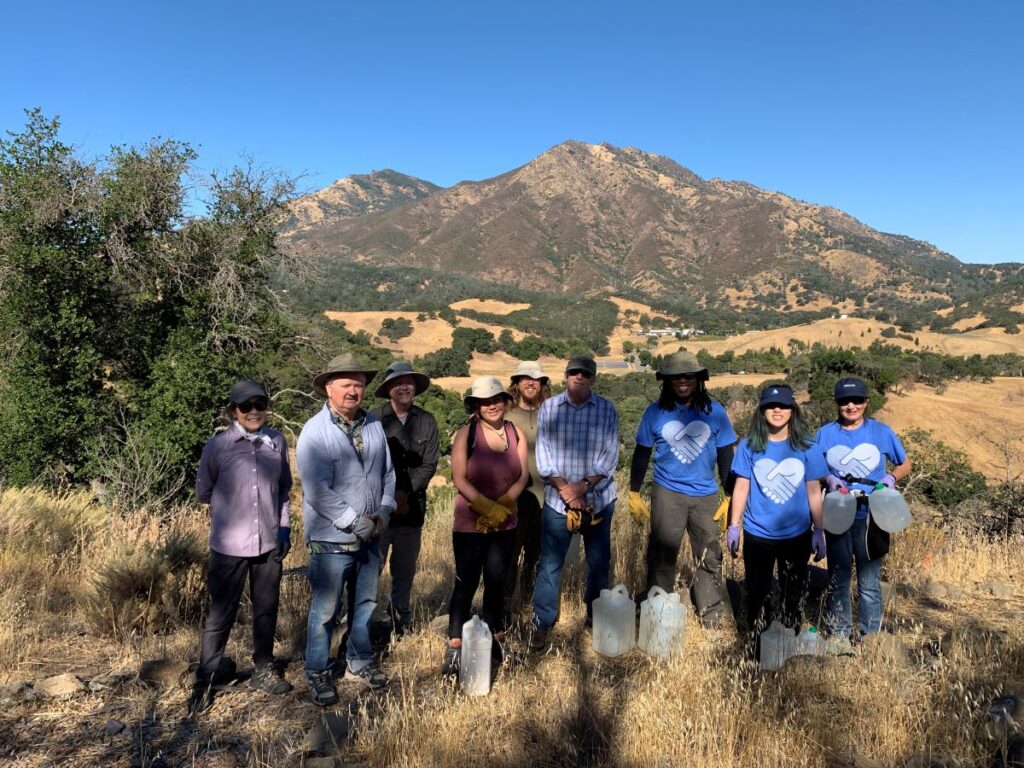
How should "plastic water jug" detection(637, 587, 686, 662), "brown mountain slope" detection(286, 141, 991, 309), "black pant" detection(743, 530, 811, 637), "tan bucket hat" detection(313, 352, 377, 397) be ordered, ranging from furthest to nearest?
"brown mountain slope" detection(286, 141, 991, 309)
"black pant" detection(743, 530, 811, 637)
"plastic water jug" detection(637, 587, 686, 662)
"tan bucket hat" detection(313, 352, 377, 397)

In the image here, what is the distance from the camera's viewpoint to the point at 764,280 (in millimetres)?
122312

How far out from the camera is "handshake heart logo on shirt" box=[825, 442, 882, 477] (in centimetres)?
350

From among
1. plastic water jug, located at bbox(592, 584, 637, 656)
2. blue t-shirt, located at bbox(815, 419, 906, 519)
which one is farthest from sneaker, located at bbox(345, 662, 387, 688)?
blue t-shirt, located at bbox(815, 419, 906, 519)

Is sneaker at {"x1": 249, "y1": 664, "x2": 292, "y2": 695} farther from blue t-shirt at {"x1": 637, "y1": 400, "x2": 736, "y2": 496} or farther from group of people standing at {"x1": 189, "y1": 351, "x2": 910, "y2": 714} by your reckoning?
blue t-shirt at {"x1": 637, "y1": 400, "x2": 736, "y2": 496}

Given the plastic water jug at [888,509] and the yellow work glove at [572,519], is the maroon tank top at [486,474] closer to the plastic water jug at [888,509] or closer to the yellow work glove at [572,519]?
the yellow work glove at [572,519]

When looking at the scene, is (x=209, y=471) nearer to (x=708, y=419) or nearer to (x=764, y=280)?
(x=708, y=419)

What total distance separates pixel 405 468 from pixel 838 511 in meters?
2.52

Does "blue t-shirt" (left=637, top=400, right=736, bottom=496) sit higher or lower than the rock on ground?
higher

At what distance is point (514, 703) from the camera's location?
2.86m

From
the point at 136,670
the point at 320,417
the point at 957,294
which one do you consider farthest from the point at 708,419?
the point at 957,294

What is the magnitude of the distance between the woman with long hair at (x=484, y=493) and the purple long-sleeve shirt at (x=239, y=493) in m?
0.96

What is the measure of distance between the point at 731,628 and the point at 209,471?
3230 millimetres

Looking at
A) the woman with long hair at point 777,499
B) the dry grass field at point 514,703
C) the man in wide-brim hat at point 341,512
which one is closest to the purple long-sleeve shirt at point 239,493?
the man in wide-brim hat at point 341,512

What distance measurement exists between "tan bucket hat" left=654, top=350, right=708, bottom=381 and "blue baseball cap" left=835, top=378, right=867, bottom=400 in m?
0.75
